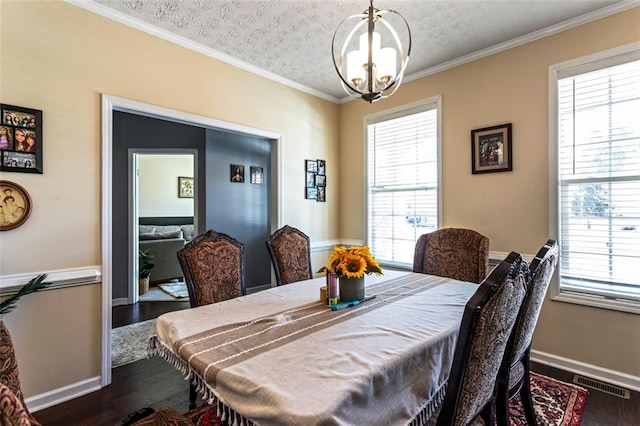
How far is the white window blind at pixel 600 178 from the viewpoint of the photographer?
2293 millimetres

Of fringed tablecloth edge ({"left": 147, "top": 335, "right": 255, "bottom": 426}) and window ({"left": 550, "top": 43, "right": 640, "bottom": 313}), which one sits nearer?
fringed tablecloth edge ({"left": 147, "top": 335, "right": 255, "bottom": 426})

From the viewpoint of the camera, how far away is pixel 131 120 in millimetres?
4457

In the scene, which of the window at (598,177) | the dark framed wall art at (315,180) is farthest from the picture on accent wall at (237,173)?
the window at (598,177)

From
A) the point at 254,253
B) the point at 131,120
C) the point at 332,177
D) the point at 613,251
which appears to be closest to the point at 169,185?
the point at 131,120

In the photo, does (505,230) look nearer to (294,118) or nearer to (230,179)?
(294,118)

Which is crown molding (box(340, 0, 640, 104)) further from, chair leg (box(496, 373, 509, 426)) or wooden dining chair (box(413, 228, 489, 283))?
chair leg (box(496, 373, 509, 426))

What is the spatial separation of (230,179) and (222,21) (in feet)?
7.96

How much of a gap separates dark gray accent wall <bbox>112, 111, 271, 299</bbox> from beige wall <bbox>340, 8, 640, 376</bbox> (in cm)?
253

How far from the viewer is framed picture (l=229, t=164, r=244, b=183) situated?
15.3ft

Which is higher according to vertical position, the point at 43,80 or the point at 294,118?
the point at 294,118

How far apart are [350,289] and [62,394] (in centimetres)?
213

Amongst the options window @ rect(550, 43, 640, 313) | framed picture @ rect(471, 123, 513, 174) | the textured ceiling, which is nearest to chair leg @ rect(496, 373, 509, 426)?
window @ rect(550, 43, 640, 313)

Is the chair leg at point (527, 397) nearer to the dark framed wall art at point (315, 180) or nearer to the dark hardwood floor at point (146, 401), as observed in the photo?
the dark hardwood floor at point (146, 401)

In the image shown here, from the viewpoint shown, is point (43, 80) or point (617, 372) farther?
point (617, 372)
